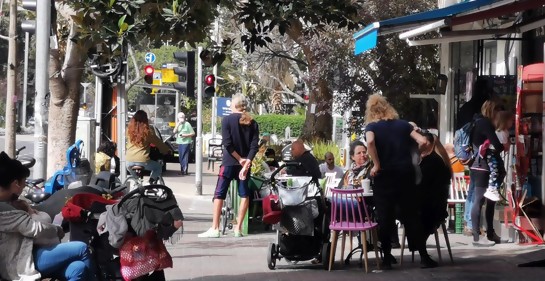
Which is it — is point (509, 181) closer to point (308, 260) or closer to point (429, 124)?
point (308, 260)

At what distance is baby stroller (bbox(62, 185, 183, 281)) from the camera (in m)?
8.28

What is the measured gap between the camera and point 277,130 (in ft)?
192

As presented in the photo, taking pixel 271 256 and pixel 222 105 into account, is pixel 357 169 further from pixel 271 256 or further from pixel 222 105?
pixel 222 105

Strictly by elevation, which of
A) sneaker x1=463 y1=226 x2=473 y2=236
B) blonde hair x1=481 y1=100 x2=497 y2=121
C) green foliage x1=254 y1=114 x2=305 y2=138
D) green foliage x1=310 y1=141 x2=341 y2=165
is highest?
green foliage x1=254 y1=114 x2=305 y2=138

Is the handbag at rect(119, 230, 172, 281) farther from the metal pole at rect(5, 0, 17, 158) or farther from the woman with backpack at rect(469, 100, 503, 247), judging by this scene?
the metal pole at rect(5, 0, 17, 158)

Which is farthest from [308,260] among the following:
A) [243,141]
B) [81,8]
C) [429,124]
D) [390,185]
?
[429,124]

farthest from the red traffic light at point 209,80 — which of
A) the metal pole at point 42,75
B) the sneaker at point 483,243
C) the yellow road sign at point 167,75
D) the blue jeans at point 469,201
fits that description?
the sneaker at point 483,243

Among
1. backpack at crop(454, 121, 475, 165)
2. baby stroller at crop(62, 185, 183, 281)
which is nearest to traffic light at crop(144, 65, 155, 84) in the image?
backpack at crop(454, 121, 475, 165)

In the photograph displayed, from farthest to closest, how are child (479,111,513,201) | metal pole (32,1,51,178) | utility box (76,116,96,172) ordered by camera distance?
utility box (76,116,96,172)
child (479,111,513,201)
metal pole (32,1,51,178)

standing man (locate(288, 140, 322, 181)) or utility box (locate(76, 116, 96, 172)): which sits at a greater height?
utility box (locate(76, 116, 96, 172))

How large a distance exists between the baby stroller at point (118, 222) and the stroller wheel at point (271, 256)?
8.54 feet

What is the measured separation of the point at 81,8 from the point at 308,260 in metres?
3.91

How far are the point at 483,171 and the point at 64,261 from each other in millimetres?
6645

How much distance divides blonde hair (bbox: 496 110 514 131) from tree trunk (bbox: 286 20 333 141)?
9905 mm
